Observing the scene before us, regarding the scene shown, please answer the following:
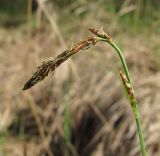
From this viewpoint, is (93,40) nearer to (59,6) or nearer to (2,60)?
(2,60)

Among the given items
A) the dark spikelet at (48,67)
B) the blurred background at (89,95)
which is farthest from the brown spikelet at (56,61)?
the blurred background at (89,95)

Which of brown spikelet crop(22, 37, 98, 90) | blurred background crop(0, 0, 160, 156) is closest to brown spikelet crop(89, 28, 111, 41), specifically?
brown spikelet crop(22, 37, 98, 90)

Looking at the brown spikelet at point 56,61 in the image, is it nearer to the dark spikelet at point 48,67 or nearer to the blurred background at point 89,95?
the dark spikelet at point 48,67

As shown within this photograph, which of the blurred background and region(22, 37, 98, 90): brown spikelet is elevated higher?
the blurred background

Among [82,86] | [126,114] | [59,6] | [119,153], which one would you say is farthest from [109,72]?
[59,6]

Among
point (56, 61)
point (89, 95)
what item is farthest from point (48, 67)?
point (89, 95)

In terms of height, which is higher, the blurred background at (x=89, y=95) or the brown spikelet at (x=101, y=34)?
the blurred background at (x=89, y=95)

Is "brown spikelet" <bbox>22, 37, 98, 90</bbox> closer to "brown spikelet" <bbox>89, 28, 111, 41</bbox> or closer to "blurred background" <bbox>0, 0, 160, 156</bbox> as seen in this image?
"brown spikelet" <bbox>89, 28, 111, 41</bbox>
